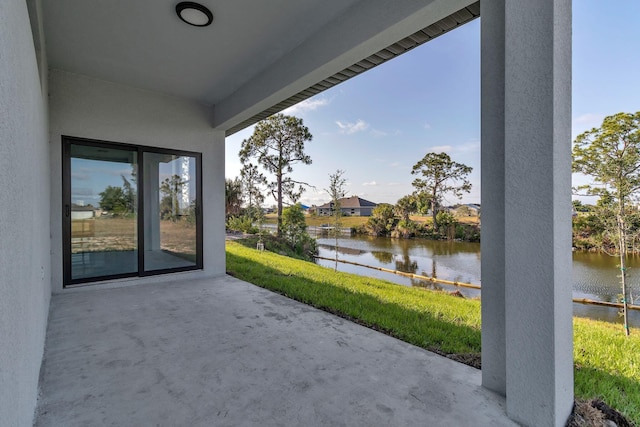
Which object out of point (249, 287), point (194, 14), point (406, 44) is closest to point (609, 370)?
point (406, 44)

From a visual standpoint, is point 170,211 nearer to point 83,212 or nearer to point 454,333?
point 83,212

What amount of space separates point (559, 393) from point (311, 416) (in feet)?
4.17

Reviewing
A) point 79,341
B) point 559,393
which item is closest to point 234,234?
point 79,341

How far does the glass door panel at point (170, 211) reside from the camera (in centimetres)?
461

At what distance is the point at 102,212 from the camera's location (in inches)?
167

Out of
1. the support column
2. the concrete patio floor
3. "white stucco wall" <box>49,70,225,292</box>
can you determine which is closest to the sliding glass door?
"white stucco wall" <box>49,70,225,292</box>

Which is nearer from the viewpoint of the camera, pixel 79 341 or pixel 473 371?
pixel 473 371

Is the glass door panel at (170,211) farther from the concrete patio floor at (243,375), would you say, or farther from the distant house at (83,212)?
the concrete patio floor at (243,375)

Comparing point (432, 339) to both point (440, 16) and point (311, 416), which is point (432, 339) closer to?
point (311, 416)

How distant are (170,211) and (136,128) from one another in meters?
1.33

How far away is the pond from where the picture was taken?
4.81m

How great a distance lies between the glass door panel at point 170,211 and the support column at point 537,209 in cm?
457

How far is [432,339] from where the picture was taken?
2619 millimetres

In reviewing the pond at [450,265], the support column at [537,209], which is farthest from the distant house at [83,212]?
the pond at [450,265]
